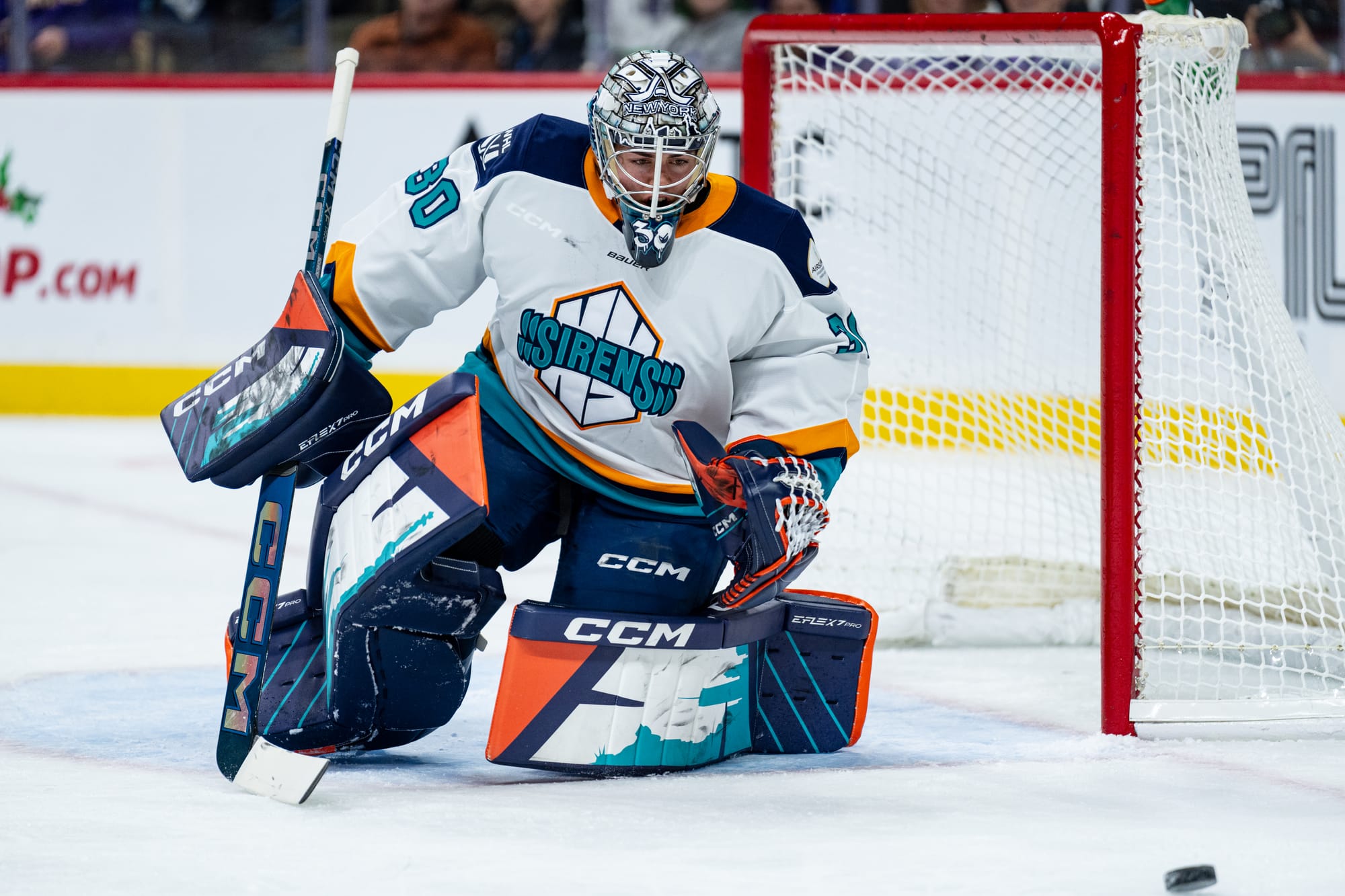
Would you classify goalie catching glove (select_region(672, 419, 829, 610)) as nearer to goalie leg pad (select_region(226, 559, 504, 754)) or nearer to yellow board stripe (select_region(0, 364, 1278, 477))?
goalie leg pad (select_region(226, 559, 504, 754))

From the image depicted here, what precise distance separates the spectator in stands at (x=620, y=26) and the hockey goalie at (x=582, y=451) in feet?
11.8

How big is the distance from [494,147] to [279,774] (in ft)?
2.94

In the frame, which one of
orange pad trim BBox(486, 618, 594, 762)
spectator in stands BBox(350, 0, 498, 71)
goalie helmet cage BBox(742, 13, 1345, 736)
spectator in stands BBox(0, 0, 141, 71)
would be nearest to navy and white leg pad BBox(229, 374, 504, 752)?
orange pad trim BBox(486, 618, 594, 762)

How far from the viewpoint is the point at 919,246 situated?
3863mm

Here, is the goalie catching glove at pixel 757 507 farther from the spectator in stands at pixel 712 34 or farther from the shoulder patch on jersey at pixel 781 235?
the spectator in stands at pixel 712 34

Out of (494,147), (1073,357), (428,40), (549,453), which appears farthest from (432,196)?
(428,40)

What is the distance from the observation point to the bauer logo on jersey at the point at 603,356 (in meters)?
2.34

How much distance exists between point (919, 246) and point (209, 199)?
3243mm

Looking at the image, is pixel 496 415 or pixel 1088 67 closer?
pixel 496 415

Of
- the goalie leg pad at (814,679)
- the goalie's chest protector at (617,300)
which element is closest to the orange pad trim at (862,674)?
the goalie leg pad at (814,679)

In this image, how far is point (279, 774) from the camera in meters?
2.10

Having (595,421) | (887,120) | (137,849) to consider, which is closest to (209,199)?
(887,120)

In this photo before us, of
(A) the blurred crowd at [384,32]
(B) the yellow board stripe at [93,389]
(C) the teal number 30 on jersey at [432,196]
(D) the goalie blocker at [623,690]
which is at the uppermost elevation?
(C) the teal number 30 on jersey at [432,196]

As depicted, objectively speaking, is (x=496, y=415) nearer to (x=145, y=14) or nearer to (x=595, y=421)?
(x=595, y=421)
